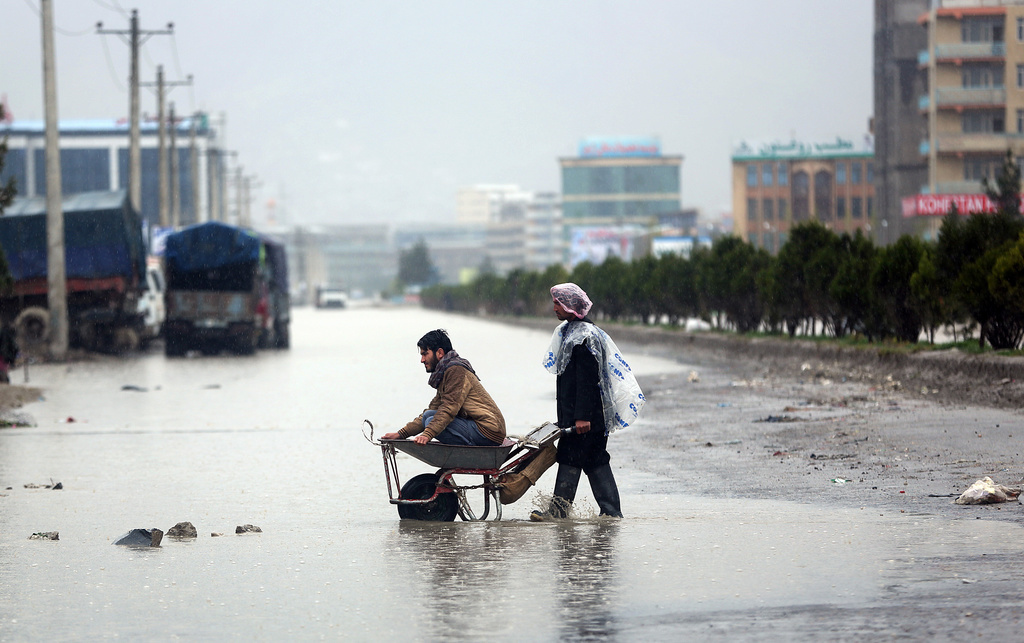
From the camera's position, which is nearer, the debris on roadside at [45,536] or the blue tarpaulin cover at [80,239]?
the debris on roadside at [45,536]

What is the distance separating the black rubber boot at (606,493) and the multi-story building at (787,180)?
138 m

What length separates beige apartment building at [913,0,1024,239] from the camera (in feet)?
271

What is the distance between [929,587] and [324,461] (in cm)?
680

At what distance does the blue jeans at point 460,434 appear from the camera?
823 centimetres

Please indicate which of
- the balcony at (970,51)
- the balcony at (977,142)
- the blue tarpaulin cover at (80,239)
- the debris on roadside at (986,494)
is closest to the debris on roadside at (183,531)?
the debris on roadside at (986,494)

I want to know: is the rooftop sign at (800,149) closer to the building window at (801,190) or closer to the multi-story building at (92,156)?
the building window at (801,190)

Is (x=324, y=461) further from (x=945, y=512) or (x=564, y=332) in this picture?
(x=945, y=512)

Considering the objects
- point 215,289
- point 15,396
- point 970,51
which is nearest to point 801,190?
point 970,51

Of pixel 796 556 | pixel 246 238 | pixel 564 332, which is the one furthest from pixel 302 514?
pixel 246 238

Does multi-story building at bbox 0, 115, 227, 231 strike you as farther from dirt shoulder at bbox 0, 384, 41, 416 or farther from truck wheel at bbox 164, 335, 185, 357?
dirt shoulder at bbox 0, 384, 41, 416

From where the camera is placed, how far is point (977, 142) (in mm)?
83188

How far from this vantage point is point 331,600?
19.8 feet

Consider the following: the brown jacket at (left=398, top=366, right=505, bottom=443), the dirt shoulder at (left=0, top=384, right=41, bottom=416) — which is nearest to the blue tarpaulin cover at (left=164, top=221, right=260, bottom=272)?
the dirt shoulder at (left=0, top=384, right=41, bottom=416)

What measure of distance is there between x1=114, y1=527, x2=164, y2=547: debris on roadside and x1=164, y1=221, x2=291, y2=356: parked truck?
25.6 metres
